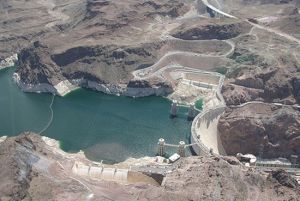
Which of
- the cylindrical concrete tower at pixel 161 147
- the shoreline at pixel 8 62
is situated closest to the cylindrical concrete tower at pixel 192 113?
the cylindrical concrete tower at pixel 161 147

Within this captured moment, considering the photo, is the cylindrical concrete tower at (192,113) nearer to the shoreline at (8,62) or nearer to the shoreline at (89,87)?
the shoreline at (89,87)

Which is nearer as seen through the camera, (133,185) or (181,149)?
(133,185)

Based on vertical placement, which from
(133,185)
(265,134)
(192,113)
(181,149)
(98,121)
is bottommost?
(98,121)

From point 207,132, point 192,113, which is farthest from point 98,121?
point 207,132

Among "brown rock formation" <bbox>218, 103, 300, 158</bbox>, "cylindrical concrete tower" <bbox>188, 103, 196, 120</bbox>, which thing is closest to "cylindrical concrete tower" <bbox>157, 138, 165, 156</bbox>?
"brown rock formation" <bbox>218, 103, 300, 158</bbox>

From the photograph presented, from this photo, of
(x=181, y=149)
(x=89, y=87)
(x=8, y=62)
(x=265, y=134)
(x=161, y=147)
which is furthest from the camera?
(x=8, y=62)

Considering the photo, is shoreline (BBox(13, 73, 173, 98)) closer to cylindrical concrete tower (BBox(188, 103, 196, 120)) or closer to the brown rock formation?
cylindrical concrete tower (BBox(188, 103, 196, 120))

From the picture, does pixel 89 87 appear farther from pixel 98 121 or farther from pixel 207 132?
pixel 207 132

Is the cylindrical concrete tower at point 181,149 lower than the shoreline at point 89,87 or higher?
higher

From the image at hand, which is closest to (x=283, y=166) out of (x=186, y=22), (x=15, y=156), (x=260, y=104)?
(x=260, y=104)

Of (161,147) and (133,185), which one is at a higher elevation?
(133,185)
